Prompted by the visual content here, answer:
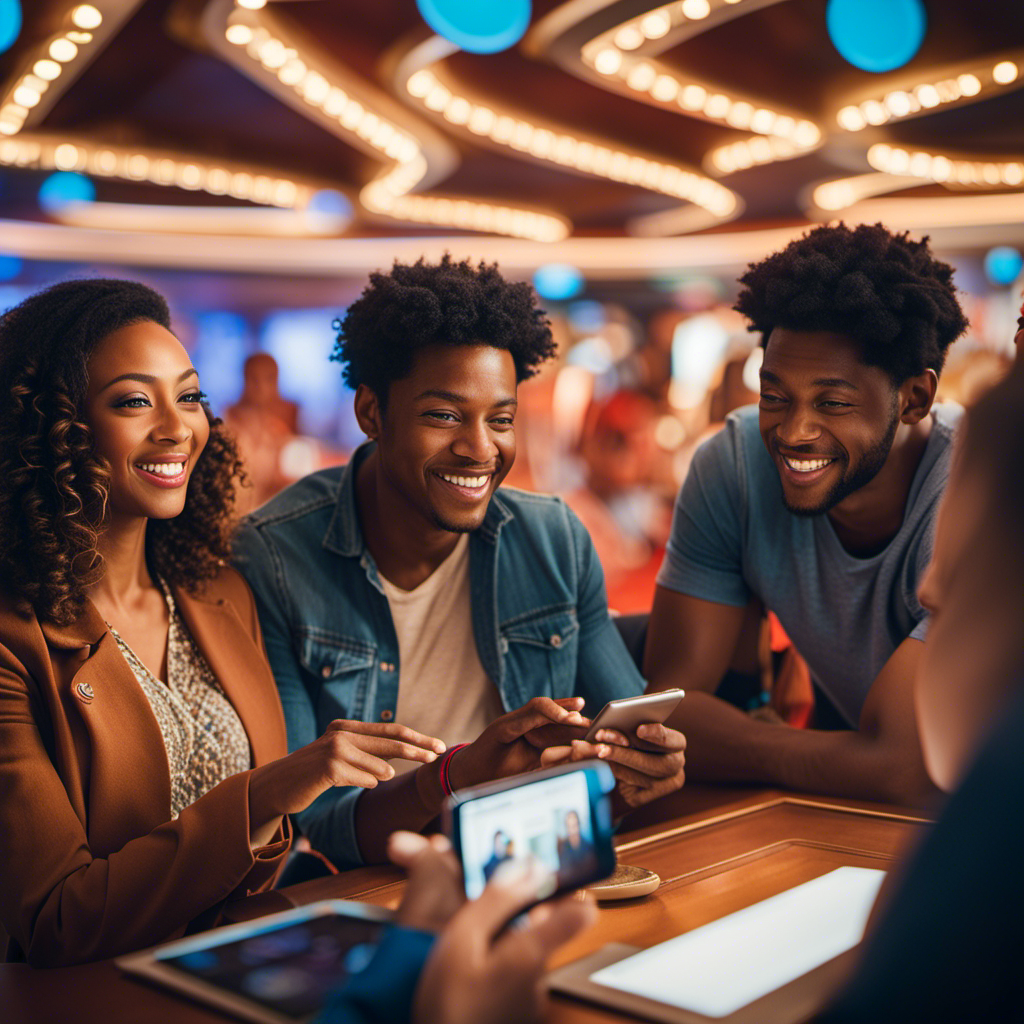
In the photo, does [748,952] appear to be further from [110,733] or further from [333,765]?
[110,733]

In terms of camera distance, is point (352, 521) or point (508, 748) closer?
point (508, 748)

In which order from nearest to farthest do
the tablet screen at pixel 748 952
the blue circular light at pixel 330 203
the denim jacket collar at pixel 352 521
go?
1. the tablet screen at pixel 748 952
2. the denim jacket collar at pixel 352 521
3. the blue circular light at pixel 330 203

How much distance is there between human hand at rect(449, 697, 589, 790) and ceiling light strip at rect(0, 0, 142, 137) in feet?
13.3

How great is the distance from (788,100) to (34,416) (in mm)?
5592

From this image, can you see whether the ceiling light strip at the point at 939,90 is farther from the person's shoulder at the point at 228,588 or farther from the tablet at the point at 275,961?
the tablet at the point at 275,961

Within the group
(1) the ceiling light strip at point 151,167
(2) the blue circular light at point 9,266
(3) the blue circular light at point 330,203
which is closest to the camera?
(1) the ceiling light strip at point 151,167

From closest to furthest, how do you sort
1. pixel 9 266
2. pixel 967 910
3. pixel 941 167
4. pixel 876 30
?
pixel 967 910 → pixel 876 30 → pixel 941 167 → pixel 9 266

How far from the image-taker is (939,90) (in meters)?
5.51

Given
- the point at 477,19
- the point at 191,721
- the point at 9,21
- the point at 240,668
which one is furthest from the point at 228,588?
the point at 9,21

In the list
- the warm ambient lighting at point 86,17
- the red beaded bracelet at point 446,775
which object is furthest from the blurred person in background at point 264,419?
the red beaded bracelet at point 446,775

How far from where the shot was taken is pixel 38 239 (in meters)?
9.15

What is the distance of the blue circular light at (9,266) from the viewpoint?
9.24 m

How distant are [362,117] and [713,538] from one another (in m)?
4.60

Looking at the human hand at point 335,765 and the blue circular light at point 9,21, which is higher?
the blue circular light at point 9,21
